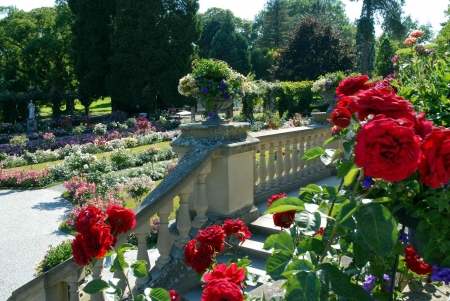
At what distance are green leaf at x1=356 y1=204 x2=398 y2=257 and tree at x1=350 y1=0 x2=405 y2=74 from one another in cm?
3523

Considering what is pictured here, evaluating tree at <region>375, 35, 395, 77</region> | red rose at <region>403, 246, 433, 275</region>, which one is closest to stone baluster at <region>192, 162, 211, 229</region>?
red rose at <region>403, 246, 433, 275</region>

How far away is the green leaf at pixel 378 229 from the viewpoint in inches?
42.7

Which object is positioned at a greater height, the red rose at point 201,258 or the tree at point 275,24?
the tree at point 275,24

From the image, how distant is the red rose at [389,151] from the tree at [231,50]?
1910 inches

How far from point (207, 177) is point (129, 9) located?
86.6 ft

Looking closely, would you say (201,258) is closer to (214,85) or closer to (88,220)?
(88,220)

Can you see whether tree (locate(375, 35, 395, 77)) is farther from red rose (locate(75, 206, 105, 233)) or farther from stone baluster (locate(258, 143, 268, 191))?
red rose (locate(75, 206, 105, 233))

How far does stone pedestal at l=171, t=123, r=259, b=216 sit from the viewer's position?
384 cm

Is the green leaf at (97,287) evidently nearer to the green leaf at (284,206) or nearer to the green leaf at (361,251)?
the green leaf at (284,206)

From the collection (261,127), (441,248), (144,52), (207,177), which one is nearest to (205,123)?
(207,177)

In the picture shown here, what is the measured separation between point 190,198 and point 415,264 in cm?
270

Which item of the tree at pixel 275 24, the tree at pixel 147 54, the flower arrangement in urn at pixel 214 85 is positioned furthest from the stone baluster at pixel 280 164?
the tree at pixel 275 24

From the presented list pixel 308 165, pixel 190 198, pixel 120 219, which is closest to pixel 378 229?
pixel 120 219

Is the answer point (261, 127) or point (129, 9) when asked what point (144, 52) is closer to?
point (129, 9)
